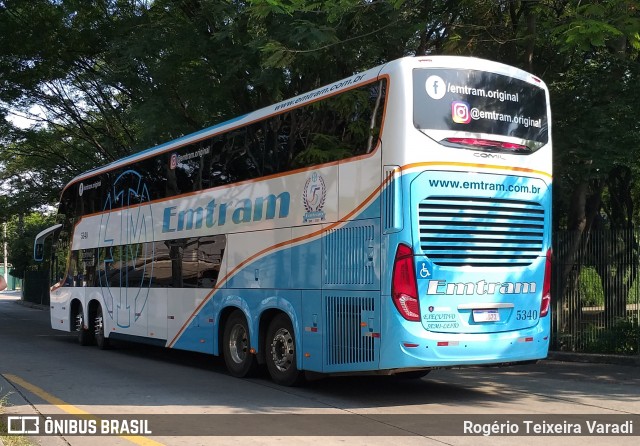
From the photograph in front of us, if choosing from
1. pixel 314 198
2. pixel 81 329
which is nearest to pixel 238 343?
pixel 314 198

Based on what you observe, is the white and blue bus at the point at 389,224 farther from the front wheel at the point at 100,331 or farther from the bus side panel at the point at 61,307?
the bus side panel at the point at 61,307

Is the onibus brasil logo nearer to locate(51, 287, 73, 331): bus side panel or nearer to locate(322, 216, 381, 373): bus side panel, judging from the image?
locate(51, 287, 73, 331): bus side panel

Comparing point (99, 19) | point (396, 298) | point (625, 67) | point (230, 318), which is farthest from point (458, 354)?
point (99, 19)

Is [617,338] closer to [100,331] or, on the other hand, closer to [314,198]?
[314,198]

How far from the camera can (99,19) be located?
22.1 metres

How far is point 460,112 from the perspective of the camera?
9344 mm

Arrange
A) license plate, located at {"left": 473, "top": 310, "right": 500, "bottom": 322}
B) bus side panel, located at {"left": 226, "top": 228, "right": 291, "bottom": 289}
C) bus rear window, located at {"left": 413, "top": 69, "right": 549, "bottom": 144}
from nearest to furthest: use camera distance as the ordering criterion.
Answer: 1. bus rear window, located at {"left": 413, "top": 69, "right": 549, "bottom": 144}
2. license plate, located at {"left": 473, "top": 310, "right": 500, "bottom": 322}
3. bus side panel, located at {"left": 226, "top": 228, "right": 291, "bottom": 289}

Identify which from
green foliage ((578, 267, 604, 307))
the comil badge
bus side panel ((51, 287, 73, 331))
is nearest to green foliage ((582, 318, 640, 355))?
green foliage ((578, 267, 604, 307))

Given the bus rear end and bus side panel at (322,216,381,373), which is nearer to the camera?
the bus rear end

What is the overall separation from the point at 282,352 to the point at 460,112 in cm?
454

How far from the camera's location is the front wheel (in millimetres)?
17669

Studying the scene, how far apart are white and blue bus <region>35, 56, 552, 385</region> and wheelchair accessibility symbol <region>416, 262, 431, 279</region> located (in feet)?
0.05

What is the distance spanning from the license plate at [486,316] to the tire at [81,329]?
11.9 m

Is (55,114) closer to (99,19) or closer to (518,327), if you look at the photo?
(99,19)
